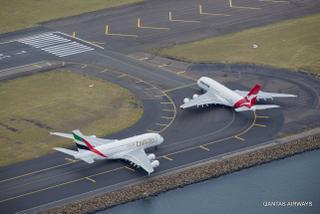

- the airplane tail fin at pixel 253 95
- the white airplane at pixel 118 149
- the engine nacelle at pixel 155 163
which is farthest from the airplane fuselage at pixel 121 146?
the airplane tail fin at pixel 253 95

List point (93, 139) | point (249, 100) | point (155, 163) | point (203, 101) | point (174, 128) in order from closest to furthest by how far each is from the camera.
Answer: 1. point (155, 163)
2. point (93, 139)
3. point (174, 128)
4. point (249, 100)
5. point (203, 101)

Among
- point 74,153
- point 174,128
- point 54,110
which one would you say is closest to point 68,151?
point 74,153

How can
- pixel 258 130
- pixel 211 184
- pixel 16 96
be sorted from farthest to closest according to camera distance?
pixel 16 96 < pixel 258 130 < pixel 211 184

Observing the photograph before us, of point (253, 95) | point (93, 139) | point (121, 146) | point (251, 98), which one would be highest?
point (253, 95)

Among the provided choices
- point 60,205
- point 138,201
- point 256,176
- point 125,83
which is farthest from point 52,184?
point 125,83

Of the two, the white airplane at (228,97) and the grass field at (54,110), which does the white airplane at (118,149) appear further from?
the white airplane at (228,97)

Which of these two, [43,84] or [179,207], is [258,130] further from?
[43,84]

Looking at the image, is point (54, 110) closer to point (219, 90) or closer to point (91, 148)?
point (91, 148)
